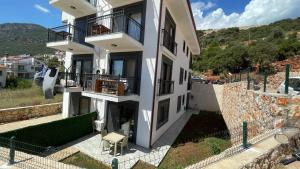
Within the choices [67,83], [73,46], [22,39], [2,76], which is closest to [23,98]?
[67,83]

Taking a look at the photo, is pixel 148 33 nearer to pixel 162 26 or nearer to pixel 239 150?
pixel 162 26

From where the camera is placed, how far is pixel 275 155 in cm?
602

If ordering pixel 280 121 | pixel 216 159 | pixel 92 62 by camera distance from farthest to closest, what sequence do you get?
pixel 92 62 < pixel 280 121 < pixel 216 159

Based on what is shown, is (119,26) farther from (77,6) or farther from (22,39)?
(22,39)

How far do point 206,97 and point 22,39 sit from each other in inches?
5363

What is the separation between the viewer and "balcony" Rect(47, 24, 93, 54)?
49.5ft

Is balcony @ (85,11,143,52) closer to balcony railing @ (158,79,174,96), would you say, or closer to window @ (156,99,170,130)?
balcony railing @ (158,79,174,96)

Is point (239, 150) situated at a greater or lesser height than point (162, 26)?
lesser

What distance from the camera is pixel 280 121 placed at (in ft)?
24.7

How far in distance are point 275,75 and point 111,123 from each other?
16.0 m

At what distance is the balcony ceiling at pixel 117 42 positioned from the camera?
11.3 meters

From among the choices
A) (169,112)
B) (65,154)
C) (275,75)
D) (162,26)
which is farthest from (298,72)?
(65,154)

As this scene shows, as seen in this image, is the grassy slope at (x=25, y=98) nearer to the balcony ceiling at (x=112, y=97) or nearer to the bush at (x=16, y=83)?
the balcony ceiling at (x=112, y=97)

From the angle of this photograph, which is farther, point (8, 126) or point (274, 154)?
point (8, 126)
